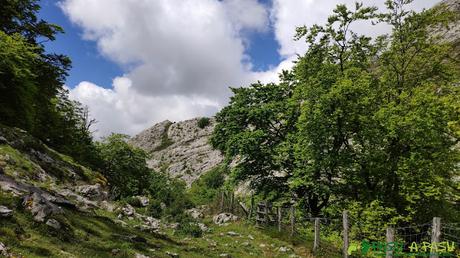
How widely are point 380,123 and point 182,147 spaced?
8438cm

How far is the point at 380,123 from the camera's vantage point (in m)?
21.2

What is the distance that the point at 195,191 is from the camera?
66.2 m

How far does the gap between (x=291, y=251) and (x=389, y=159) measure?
8595 millimetres

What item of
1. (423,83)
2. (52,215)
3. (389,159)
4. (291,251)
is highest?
(423,83)

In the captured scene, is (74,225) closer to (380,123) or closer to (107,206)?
(107,206)

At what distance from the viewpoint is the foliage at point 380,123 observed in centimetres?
2034

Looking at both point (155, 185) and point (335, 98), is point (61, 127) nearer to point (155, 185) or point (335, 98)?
point (155, 185)

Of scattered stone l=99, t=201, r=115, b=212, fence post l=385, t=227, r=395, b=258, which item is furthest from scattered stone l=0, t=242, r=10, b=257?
scattered stone l=99, t=201, r=115, b=212

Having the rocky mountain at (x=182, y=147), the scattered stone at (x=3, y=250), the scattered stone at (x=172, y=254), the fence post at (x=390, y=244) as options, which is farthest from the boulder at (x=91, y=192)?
the rocky mountain at (x=182, y=147)

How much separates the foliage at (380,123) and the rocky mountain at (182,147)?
5397cm

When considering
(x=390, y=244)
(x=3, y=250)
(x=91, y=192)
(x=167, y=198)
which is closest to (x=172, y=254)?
(x=3, y=250)

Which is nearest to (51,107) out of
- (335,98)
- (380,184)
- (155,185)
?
(155,185)

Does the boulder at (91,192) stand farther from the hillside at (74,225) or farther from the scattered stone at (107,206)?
the scattered stone at (107,206)

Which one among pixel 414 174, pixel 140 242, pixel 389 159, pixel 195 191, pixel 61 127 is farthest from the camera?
pixel 195 191
